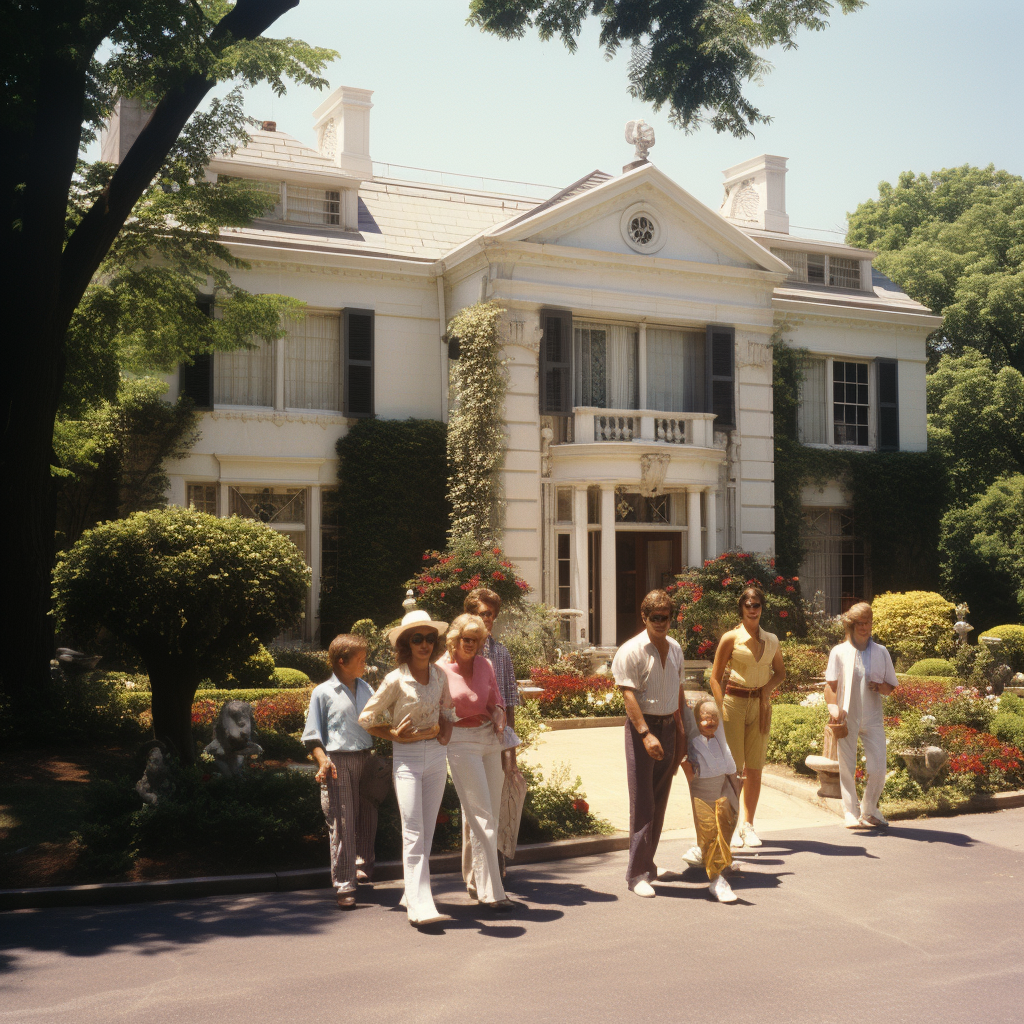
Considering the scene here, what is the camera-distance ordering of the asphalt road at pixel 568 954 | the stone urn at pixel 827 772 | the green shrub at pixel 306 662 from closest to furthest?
the asphalt road at pixel 568 954 → the stone urn at pixel 827 772 → the green shrub at pixel 306 662

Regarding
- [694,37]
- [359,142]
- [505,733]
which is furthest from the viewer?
[359,142]

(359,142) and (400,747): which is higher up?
(359,142)

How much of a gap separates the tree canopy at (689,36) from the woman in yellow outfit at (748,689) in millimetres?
5792

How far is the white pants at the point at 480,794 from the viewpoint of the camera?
7.00 m

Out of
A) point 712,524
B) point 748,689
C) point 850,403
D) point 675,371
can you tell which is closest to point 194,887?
point 748,689

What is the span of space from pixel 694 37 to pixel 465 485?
9812 mm

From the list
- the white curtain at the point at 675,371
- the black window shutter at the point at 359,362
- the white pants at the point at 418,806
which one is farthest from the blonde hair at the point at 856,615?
the black window shutter at the point at 359,362

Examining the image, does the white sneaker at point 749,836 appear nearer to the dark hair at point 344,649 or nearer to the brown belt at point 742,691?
the brown belt at point 742,691

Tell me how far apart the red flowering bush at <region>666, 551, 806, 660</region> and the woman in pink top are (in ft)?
38.0

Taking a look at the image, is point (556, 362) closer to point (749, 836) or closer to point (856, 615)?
point (856, 615)

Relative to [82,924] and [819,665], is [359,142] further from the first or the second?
[82,924]

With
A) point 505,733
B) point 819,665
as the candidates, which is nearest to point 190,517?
point 505,733

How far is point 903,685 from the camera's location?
15.7 meters

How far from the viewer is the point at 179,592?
32.3 feet
